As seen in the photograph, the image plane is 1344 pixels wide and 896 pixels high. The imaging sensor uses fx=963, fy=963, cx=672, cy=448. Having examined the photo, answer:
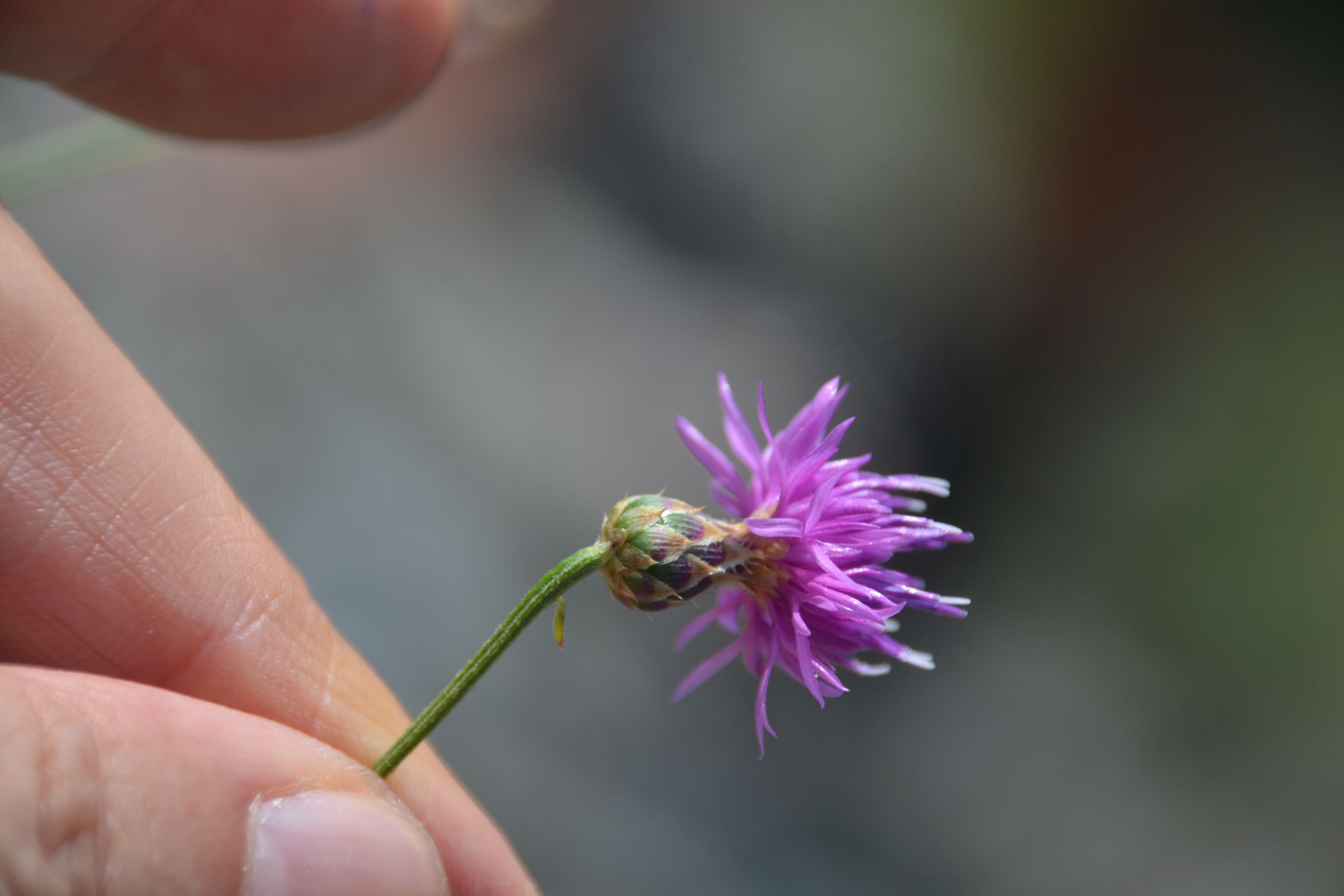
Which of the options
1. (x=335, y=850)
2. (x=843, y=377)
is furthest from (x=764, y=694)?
(x=843, y=377)

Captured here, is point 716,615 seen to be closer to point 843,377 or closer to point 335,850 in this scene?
point 335,850

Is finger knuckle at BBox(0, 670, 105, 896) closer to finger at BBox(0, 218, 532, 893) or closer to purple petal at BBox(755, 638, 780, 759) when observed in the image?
finger at BBox(0, 218, 532, 893)

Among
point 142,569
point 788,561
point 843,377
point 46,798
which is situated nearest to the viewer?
point 46,798

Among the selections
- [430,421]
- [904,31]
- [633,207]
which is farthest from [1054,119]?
[430,421]

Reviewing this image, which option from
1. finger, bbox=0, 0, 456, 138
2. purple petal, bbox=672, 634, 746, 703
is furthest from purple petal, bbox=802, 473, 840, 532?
finger, bbox=0, 0, 456, 138

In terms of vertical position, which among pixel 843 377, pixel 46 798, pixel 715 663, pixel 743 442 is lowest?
pixel 46 798

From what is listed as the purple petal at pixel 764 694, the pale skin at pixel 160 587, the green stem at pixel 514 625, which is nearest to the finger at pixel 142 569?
the pale skin at pixel 160 587
